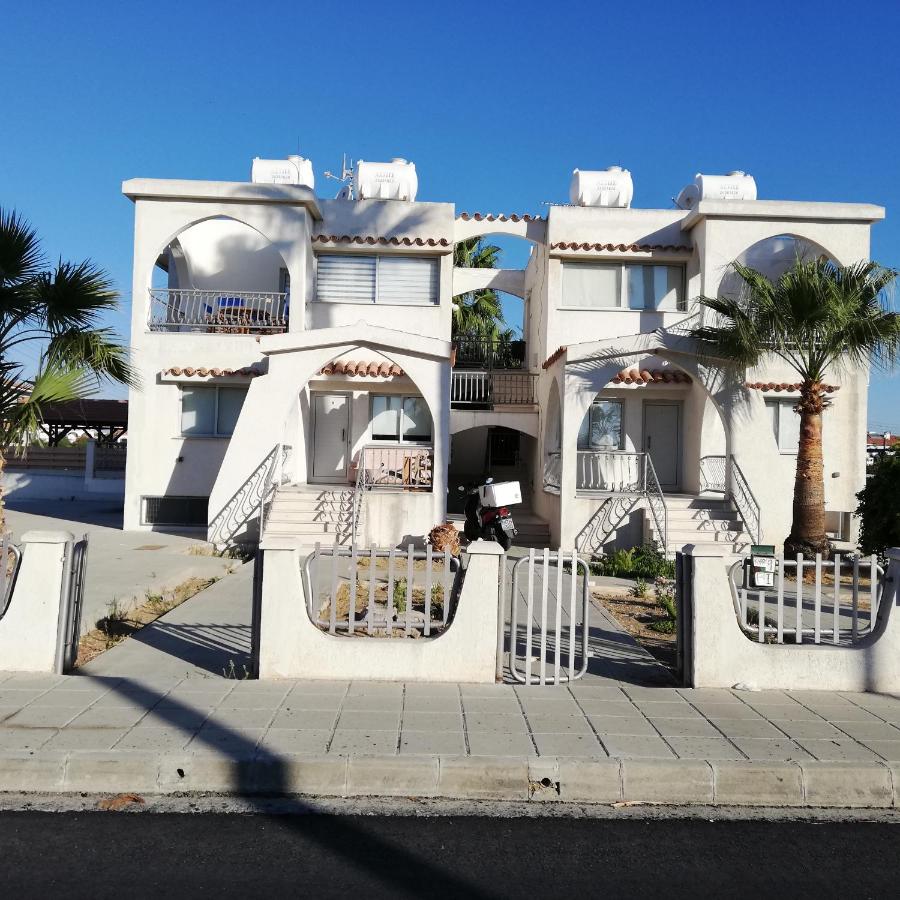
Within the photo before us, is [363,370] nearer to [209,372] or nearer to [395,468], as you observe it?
[395,468]

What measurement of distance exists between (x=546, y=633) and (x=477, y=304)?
27.1m

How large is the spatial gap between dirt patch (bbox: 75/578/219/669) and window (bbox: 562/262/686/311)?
11.9m

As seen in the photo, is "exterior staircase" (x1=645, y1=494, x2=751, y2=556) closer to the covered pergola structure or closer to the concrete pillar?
the concrete pillar

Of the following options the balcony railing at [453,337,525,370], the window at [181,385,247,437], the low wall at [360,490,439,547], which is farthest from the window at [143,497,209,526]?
the balcony railing at [453,337,525,370]

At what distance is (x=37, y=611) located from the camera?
6.67 meters

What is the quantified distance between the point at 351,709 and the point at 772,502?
12.7m

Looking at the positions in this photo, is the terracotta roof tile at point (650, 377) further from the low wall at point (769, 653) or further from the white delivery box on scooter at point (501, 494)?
the low wall at point (769, 653)

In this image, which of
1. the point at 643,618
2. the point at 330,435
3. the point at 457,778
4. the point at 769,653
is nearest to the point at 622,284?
the point at 330,435

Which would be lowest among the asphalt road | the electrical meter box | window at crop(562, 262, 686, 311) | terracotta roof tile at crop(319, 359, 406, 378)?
the asphalt road

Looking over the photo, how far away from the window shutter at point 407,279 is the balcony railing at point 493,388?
7.22ft

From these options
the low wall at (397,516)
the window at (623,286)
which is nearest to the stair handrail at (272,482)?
the low wall at (397,516)

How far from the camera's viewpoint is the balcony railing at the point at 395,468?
16594 millimetres

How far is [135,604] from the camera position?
1014 cm

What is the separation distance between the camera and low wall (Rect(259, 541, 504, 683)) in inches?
261
